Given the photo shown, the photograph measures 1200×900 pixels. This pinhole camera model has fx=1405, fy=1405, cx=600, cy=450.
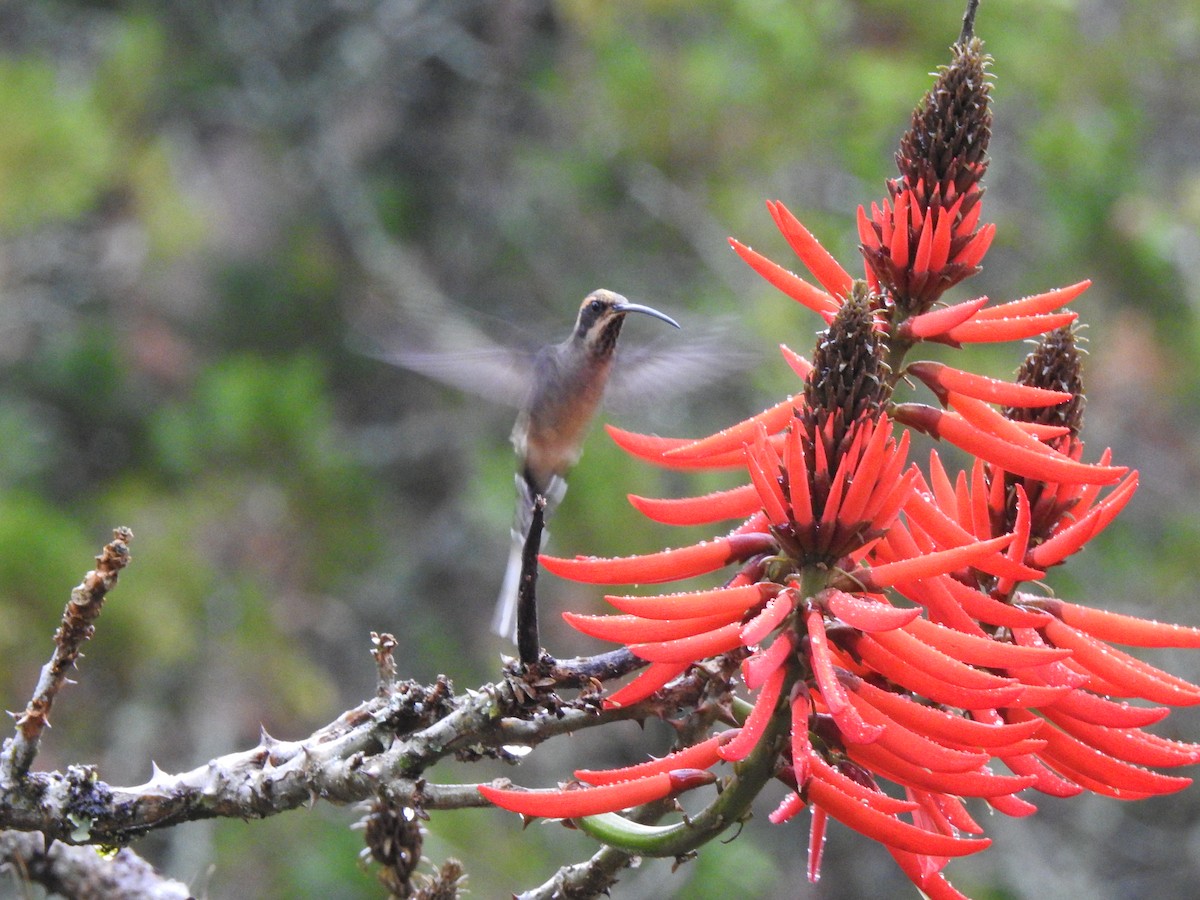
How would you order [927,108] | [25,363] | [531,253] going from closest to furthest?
[927,108] < [25,363] < [531,253]

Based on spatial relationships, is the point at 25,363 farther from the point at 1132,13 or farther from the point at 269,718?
the point at 1132,13

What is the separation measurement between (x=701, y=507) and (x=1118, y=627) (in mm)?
399

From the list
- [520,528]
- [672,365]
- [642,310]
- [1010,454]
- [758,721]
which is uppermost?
[672,365]

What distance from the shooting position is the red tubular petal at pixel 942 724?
103 centimetres

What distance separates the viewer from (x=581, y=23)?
4.66 meters

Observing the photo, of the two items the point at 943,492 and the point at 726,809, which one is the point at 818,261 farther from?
the point at 726,809

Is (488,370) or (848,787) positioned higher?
(488,370)

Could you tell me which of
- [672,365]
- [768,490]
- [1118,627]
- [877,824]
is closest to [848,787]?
[877,824]

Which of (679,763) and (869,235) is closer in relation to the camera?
(679,763)

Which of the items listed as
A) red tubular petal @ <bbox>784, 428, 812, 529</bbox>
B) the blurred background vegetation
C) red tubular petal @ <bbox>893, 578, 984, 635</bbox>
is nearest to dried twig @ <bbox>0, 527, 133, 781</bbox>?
red tubular petal @ <bbox>784, 428, 812, 529</bbox>

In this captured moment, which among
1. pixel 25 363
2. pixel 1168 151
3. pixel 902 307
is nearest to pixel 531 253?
pixel 25 363

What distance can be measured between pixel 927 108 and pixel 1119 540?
12.0 ft

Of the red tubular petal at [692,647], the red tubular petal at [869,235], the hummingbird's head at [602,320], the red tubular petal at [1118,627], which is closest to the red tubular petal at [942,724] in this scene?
the red tubular petal at [692,647]

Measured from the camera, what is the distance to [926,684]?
109 centimetres
